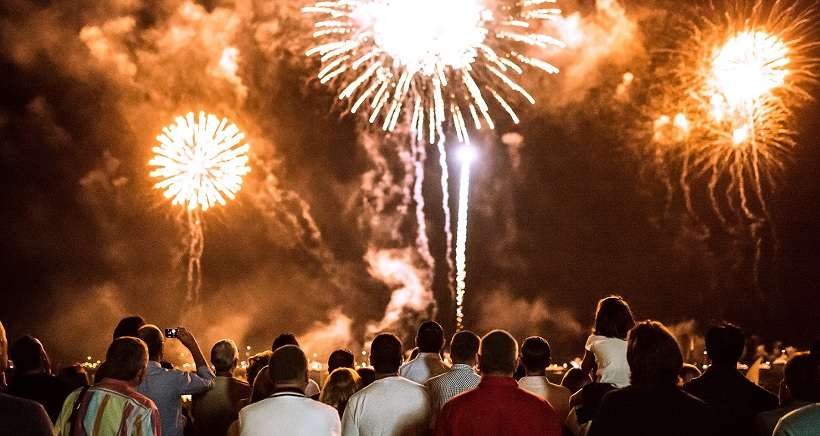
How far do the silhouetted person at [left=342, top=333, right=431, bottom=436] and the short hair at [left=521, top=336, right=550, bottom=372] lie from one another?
3.02 feet

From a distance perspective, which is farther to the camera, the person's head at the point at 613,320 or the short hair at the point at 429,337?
the short hair at the point at 429,337

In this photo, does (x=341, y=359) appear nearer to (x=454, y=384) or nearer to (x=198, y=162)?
(x=454, y=384)

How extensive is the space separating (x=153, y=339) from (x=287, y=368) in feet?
5.52

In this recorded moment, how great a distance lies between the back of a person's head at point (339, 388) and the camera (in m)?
7.53

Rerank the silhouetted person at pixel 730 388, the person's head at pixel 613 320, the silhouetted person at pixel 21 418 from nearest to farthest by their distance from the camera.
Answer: the silhouetted person at pixel 21 418, the silhouetted person at pixel 730 388, the person's head at pixel 613 320

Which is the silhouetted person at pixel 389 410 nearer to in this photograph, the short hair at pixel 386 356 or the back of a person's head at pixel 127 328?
the short hair at pixel 386 356

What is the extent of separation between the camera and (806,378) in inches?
237

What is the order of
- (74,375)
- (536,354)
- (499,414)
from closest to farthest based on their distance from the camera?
1. (499,414)
2. (536,354)
3. (74,375)

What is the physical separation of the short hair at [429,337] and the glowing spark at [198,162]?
65.5 feet

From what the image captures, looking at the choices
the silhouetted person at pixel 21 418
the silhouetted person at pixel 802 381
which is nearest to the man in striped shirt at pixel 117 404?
the silhouetted person at pixel 21 418

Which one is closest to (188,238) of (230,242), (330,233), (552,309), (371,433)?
(230,242)

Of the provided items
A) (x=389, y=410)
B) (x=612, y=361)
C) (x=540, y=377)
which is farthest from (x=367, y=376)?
(x=612, y=361)

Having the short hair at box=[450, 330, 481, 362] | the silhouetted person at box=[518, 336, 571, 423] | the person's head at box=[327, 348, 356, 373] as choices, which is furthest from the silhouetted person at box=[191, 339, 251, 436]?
the silhouetted person at box=[518, 336, 571, 423]

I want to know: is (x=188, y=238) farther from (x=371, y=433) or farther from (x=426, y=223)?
(x=371, y=433)
